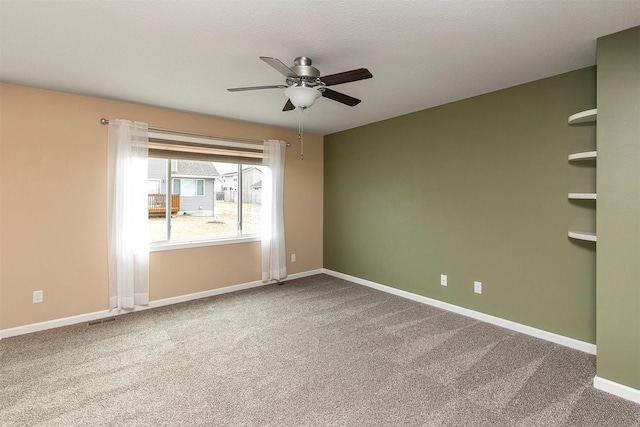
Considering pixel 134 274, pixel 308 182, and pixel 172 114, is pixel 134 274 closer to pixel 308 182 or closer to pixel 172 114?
pixel 172 114

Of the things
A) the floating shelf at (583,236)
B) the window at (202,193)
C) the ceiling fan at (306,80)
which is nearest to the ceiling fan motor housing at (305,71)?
the ceiling fan at (306,80)

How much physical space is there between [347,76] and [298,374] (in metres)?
2.21

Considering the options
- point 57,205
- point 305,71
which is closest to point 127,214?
point 57,205

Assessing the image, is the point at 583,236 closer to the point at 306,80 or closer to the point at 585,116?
the point at 585,116

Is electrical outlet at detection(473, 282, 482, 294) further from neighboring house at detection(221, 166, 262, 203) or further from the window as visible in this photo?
neighboring house at detection(221, 166, 262, 203)

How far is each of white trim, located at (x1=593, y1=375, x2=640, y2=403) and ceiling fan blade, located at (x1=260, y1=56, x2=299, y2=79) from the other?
9.96ft

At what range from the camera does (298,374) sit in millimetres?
2346

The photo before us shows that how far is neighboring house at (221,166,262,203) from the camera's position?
183 inches

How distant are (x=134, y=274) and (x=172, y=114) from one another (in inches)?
78.7

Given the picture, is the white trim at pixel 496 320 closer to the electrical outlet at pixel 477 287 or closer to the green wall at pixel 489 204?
the green wall at pixel 489 204

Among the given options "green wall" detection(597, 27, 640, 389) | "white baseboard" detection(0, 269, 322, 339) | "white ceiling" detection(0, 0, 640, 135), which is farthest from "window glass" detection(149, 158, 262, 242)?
"green wall" detection(597, 27, 640, 389)

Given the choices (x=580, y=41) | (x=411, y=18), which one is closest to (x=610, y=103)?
(x=580, y=41)

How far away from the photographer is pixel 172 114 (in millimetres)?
3834

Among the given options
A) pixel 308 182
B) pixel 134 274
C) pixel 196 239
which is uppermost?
pixel 308 182
